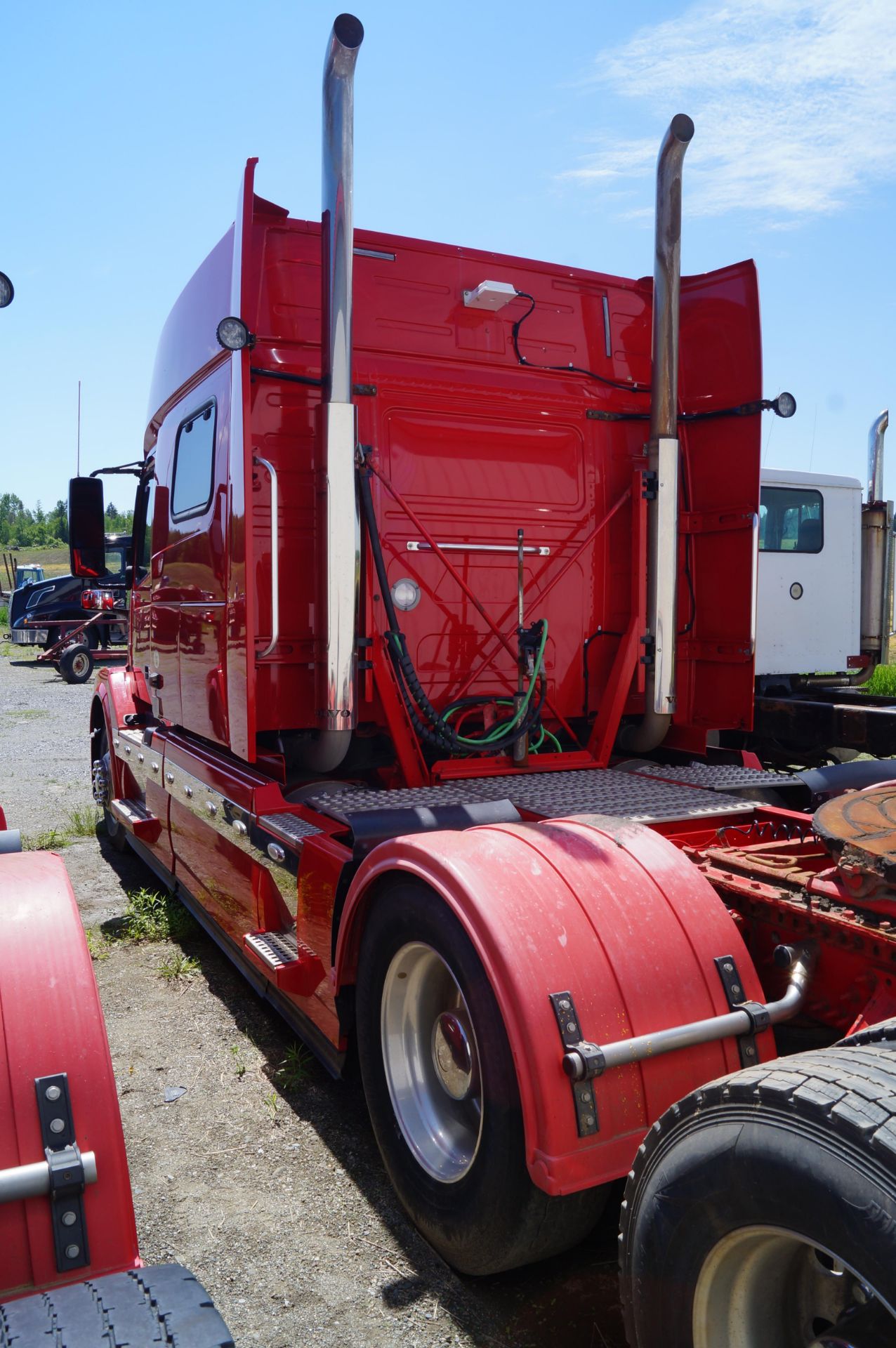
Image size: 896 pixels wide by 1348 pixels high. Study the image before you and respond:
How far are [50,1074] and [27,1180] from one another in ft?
0.61

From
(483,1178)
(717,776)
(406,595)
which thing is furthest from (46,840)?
(483,1178)

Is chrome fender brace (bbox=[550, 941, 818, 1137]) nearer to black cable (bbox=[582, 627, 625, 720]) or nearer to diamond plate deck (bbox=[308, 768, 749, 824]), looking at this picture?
diamond plate deck (bbox=[308, 768, 749, 824])

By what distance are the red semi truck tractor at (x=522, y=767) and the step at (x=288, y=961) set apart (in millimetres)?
18

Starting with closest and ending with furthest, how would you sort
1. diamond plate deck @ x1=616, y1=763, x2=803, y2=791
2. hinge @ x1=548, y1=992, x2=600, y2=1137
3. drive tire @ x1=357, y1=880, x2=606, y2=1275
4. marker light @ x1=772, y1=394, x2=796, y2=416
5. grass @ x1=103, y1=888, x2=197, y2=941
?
hinge @ x1=548, y1=992, x2=600, y2=1137 < drive tire @ x1=357, y1=880, x2=606, y2=1275 < diamond plate deck @ x1=616, y1=763, x2=803, y2=791 < marker light @ x1=772, y1=394, x2=796, y2=416 < grass @ x1=103, y1=888, x2=197, y2=941

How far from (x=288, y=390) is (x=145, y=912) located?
124 inches

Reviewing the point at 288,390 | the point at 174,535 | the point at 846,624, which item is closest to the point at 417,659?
the point at 288,390

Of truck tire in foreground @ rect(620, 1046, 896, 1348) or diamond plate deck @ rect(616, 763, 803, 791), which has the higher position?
diamond plate deck @ rect(616, 763, 803, 791)

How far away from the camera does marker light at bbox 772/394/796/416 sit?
4.11m

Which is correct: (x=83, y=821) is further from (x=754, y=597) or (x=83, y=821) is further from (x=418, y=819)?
(x=754, y=597)

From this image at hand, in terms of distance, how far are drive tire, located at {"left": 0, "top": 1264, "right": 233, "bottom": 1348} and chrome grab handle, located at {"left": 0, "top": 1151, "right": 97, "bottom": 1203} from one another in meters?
0.21

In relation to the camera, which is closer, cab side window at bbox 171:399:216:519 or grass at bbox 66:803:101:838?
cab side window at bbox 171:399:216:519

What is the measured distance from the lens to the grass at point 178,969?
15.6ft

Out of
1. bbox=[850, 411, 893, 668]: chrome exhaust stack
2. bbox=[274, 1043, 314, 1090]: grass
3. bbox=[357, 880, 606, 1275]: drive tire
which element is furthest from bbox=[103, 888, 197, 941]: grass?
bbox=[850, 411, 893, 668]: chrome exhaust stack

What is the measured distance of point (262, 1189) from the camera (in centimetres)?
299
